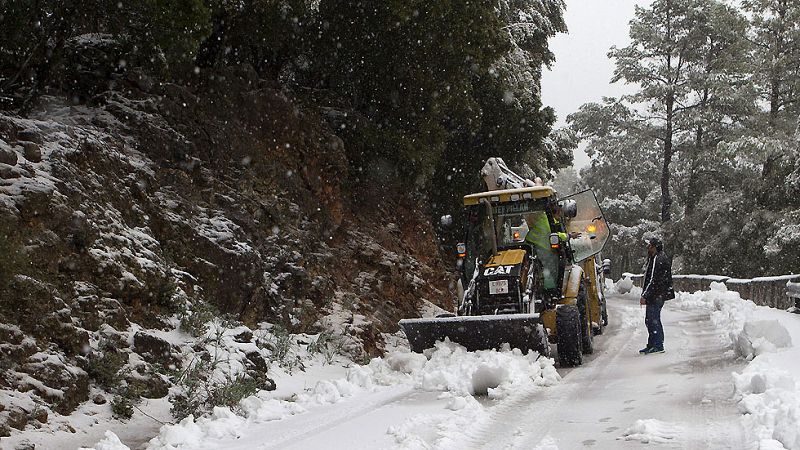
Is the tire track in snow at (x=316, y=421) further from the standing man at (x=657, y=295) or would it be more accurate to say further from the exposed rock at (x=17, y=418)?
the standing man at (x=657, y=295)

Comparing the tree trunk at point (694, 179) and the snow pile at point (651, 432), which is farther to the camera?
the tree trunk at point (694, 179)

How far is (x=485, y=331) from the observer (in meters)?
9.88

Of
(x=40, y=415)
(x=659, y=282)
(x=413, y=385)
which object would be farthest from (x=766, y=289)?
(x=40, y=415)

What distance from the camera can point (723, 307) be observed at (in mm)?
16859

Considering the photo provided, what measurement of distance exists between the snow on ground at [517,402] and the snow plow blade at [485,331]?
0.19 meters

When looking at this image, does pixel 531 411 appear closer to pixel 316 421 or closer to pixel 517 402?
pixel 517 402

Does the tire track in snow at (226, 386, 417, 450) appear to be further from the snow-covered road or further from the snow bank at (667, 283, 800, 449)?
the snow bank at (667, 283, 800, 449)

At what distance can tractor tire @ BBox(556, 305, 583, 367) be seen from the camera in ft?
34.1

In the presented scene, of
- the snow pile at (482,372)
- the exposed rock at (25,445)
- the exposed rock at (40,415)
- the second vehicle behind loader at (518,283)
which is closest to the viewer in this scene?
the exposed rock at (25,445)

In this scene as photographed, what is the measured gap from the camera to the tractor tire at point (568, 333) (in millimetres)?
10383

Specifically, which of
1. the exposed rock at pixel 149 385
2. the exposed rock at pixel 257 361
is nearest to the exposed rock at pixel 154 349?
the exposed rock at pixel 149 385

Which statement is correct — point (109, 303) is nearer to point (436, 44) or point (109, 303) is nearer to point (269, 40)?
point (269, 40)

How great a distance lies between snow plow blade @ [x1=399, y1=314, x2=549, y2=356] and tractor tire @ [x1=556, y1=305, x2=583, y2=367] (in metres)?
0.48

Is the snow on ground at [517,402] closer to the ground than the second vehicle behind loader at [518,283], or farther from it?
closer to the ground
